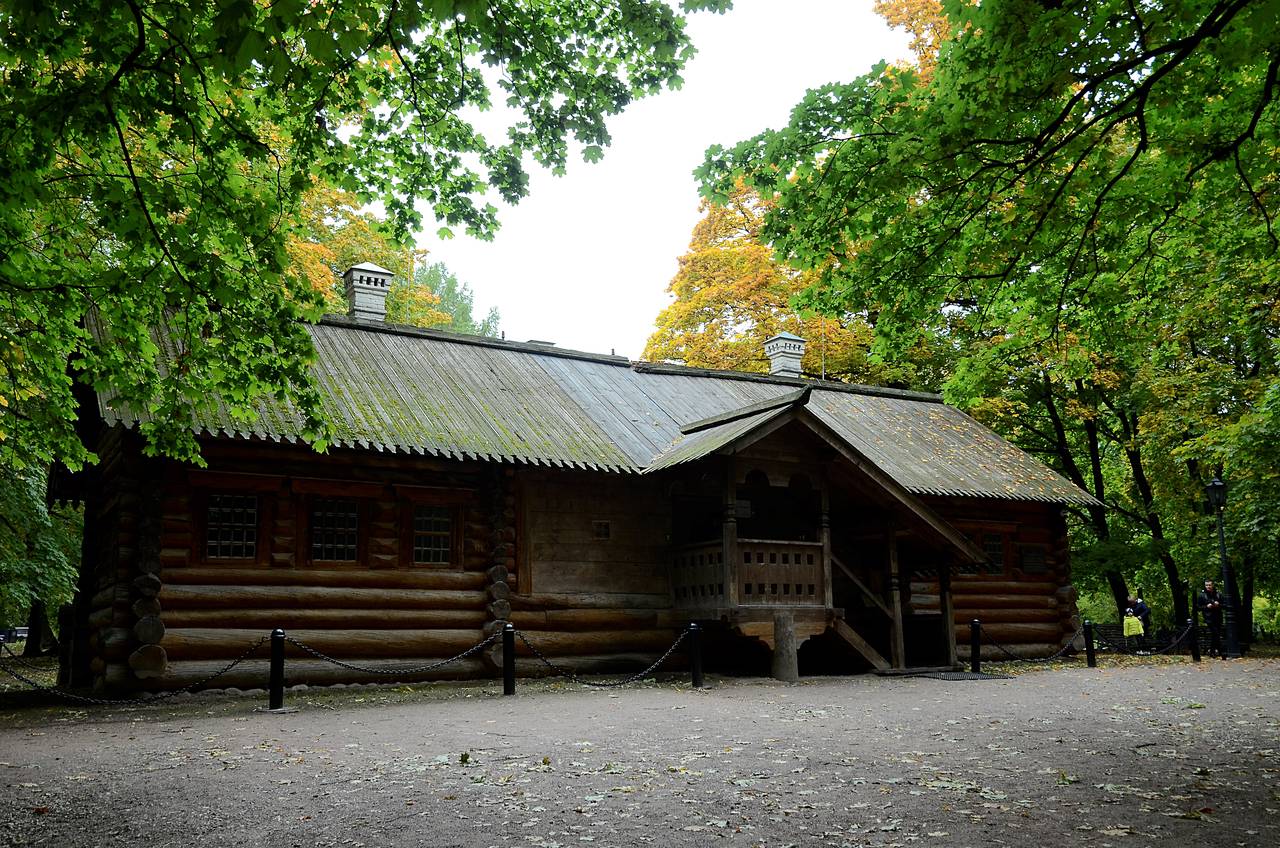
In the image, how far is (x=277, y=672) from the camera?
1241 cm

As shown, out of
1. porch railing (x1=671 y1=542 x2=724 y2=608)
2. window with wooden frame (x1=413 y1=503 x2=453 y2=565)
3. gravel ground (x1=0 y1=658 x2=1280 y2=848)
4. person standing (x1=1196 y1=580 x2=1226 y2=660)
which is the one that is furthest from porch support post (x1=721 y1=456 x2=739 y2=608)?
person standing (x1=1196 y1=580 x2=1226 y2=660)

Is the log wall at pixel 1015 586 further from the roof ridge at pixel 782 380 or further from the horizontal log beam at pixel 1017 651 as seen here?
the roof ridge at pixel 782 380

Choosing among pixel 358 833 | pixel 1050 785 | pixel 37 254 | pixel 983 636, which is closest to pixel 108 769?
pixel 358 833

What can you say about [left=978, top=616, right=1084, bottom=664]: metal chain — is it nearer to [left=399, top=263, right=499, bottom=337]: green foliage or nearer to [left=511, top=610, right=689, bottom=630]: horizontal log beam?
[left=511, top=610, right=689, bottom=630]: horizontal log beam

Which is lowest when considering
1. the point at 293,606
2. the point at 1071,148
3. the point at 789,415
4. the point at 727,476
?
the point at 293,606

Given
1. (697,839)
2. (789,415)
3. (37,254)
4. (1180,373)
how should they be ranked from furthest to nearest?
(1180,373) < (789,415) < (37,254) < (697,839)

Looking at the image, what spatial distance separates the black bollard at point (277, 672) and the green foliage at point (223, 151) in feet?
11.2

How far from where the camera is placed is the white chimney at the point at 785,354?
2636 cm

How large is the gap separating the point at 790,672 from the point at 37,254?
11887 mm

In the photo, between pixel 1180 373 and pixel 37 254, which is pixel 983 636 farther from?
pixel 37 254

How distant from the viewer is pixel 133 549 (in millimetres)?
13836

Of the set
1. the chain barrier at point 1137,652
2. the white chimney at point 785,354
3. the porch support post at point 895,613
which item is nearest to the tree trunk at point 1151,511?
the chain barrier at point 1137,652

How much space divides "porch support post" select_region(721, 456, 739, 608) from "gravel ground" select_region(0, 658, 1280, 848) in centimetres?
270

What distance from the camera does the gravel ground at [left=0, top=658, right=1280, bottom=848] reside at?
19.5ft
